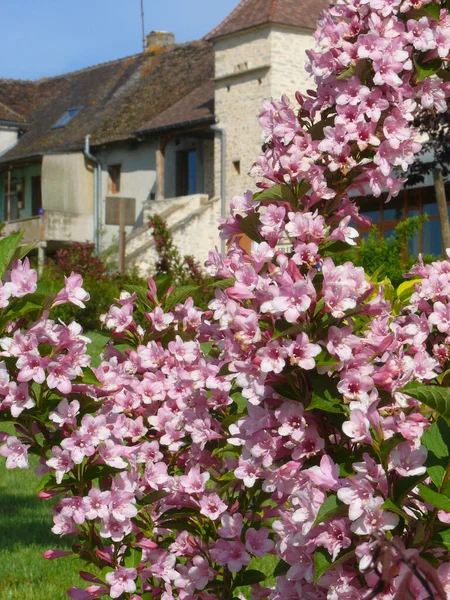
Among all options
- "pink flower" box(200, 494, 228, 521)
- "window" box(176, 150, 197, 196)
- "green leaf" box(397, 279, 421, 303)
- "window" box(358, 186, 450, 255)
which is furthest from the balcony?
"pink flower" box(200, 494, 228, 521)

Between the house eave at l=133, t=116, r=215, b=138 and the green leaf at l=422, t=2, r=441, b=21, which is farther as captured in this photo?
the house eave at l=133, t=116, r=215, b=138

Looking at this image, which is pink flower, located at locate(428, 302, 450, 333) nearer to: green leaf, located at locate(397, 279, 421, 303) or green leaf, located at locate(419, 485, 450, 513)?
green leaf, located at locate(419, 485, 450, 513)

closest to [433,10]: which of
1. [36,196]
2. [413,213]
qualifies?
[413,213]

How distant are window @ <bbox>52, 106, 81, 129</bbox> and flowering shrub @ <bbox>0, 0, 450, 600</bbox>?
44.4 metres

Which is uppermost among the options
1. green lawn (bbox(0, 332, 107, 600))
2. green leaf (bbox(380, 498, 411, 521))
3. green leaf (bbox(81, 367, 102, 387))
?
green leaf (bbox(81, 367, 102, 387))

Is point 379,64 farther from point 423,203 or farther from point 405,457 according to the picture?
point 423,203

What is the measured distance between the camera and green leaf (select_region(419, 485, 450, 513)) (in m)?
2.15

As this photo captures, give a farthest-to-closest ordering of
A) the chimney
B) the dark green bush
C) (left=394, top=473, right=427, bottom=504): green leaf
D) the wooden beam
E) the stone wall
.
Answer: the chimney < the wooden beam < the stone wall < the dark green bush < (left=394, top=473, right=427, bottom=504): green leaf

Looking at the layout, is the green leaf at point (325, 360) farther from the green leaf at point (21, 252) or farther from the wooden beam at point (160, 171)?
the wooden beam at point (160, 171)

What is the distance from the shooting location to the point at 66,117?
4722 centimetres

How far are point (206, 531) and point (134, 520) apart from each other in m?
0.25

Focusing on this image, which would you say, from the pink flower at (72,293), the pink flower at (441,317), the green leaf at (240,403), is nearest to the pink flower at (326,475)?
the pink flower at (441,317)

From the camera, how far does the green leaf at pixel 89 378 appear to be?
2994 mm

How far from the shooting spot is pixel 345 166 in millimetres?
2840
